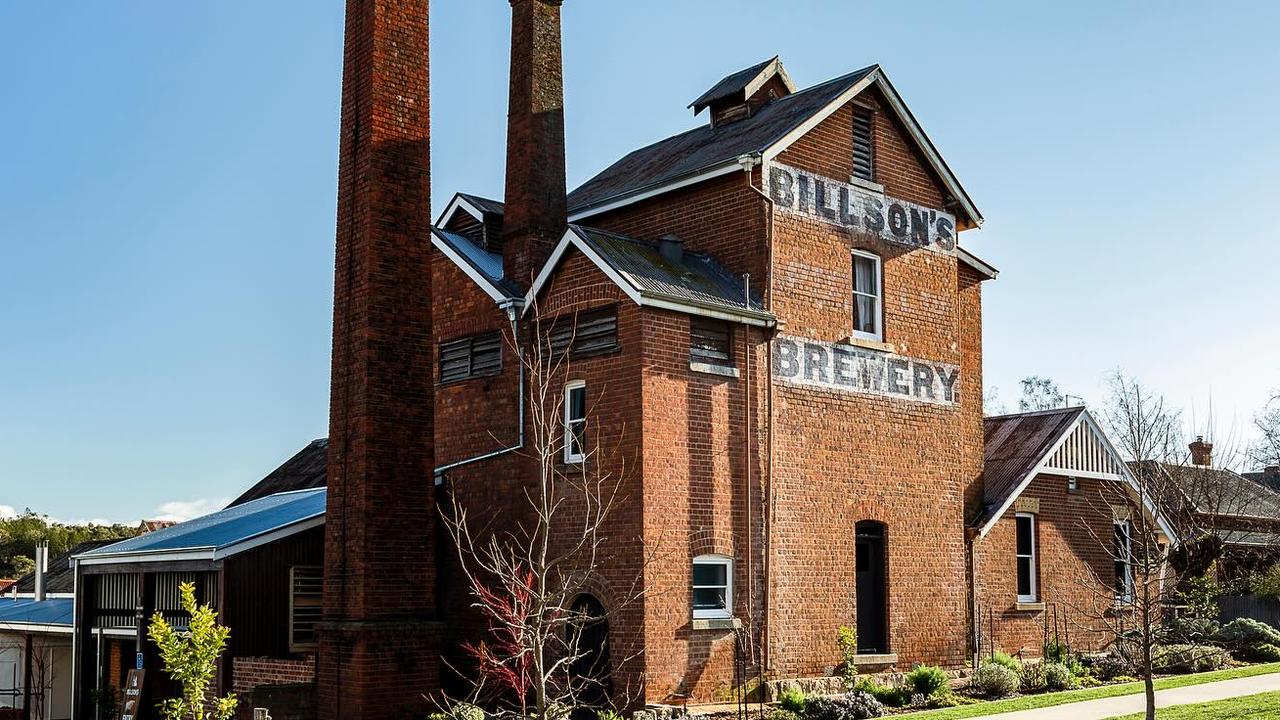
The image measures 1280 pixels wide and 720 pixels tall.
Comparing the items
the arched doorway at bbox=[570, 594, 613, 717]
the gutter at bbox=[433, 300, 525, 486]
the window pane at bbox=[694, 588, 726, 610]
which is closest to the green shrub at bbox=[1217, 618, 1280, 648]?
the window pane at bbox=[694, 588, 726, 610]

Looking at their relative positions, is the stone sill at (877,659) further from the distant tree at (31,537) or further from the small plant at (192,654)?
the distant tree at (31,537)

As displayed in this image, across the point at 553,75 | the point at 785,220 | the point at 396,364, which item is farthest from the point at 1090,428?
the point at 396,364

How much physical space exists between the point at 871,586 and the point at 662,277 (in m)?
6.93

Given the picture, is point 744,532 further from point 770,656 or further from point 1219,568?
point 1219,568

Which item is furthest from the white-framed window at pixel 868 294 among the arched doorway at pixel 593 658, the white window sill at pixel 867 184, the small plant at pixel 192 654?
the small plant at pixel 192 654

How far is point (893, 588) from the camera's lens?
77.5ft

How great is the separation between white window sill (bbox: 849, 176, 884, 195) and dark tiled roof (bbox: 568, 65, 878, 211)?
4.96ft

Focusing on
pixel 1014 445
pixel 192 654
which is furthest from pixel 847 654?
pixel 192 654

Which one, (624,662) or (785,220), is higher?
(785,220)

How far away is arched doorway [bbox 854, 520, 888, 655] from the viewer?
918 inches

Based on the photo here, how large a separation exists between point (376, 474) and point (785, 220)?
8.14 m

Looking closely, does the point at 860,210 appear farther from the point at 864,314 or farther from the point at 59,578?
the point at 59,578

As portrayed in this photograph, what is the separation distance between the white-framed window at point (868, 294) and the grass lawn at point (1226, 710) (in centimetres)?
820

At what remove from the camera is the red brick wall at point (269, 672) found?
20469 mm
